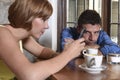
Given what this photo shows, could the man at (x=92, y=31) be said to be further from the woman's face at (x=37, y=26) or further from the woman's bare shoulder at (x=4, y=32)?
the woman's bare shoulder at (x=4, y=32)

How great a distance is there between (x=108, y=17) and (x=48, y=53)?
42.5 inches

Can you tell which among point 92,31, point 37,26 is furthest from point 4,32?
point 92,31

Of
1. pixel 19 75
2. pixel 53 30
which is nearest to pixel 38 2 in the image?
pixel 19 75

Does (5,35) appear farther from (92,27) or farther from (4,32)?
(92,27)

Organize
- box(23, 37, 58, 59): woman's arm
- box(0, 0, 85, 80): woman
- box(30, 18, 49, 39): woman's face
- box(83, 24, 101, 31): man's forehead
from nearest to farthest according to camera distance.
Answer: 1. box(0, 0, 85, 80): woman
2. box(30, 18, 49, 39): woman's face
3. box(23, 37, 58, 59): woman's arm
4. box(83, 24, 101, 31): man's forehead

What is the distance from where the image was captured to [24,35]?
145 cm

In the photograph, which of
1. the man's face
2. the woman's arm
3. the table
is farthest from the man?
the table

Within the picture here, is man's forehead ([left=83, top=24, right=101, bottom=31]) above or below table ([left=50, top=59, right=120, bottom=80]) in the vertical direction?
above

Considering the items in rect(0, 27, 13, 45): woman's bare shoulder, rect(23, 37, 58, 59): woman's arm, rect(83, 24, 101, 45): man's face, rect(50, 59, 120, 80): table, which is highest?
rect(0, 27, 13, 45): woman's bare shoulder

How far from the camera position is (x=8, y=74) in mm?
1468

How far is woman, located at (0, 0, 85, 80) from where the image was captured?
115 cm

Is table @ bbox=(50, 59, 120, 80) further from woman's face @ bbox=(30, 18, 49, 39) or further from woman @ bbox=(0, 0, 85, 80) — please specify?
woman's face @ bbox=(30, 18, 49, 39)

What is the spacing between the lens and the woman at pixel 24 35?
1.15 m

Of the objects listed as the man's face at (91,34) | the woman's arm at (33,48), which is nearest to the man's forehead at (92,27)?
the man's face at (91,34)
